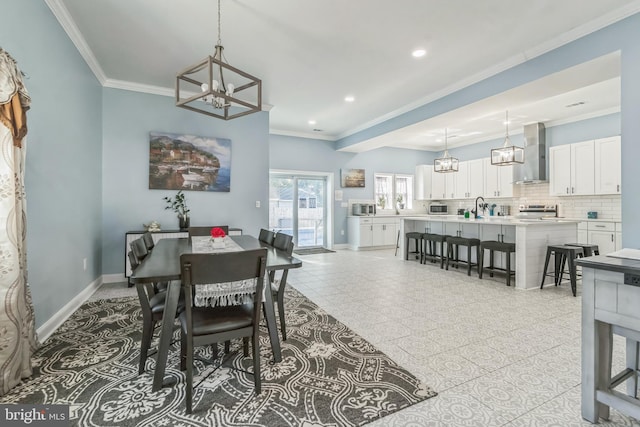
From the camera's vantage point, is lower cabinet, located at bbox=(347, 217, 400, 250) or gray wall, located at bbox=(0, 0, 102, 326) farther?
lower cabinet, located at bbox=(347, 217, 400, 250)

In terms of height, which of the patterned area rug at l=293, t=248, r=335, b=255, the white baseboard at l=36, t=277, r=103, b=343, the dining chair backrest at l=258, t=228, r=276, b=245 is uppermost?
the dining chair backrest at l=258, t=228, r=276, b=245

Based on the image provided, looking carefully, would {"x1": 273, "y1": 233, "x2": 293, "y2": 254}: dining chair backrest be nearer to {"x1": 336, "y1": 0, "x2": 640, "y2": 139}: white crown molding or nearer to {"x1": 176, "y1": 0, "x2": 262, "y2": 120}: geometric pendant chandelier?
{"x1": 176, "y1": 0, "x2": 262, "y2": 120}: geometric pendant chandelier

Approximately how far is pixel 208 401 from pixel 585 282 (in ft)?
7.16

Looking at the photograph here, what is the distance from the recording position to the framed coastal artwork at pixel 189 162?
4684mm

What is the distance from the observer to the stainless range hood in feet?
21.4

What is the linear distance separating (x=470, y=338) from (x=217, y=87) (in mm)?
2910

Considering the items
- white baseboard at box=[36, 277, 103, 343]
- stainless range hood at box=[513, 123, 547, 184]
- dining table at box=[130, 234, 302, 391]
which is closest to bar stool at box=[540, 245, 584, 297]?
stainless range hood at box=[513, 123, 547, 184]

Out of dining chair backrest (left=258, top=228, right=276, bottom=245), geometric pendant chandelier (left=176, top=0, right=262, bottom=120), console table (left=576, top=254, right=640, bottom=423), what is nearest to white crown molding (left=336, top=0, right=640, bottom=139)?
console table (left=576, top=254, right=640, bottom=423)

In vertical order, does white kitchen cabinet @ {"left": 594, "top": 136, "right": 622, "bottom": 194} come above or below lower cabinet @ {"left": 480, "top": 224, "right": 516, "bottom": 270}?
above

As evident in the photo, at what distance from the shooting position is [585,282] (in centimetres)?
164

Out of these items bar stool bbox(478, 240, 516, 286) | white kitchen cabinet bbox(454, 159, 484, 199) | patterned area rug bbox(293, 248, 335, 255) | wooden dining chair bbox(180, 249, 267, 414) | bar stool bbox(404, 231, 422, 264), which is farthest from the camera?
white kitchen cabinet bbox(454, 159, 484, 199)

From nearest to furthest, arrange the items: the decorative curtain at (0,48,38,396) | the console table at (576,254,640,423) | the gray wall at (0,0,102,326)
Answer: the console table at (576,254,640,423) < the decorative curtain at (0,48,38,396) < the gray wall at (0,0,102,326)

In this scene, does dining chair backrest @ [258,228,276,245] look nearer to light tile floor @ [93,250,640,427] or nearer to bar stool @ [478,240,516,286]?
light tile floor @ [93,250,640,427]

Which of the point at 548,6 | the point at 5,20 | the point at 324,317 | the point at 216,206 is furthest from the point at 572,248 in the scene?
the point at 5,20
